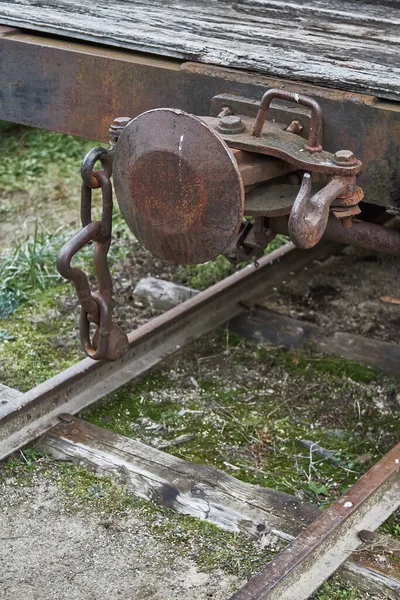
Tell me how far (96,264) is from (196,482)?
0.71 meters

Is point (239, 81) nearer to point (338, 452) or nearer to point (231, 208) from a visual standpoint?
point (231, 208)

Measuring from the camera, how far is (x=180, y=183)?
Result: 2457 millimetres

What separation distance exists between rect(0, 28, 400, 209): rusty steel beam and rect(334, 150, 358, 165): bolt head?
0.45ft

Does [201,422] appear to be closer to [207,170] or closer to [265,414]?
[265,414]

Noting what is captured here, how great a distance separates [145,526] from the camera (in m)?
2.91

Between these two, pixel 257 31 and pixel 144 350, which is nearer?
pixel 257 31

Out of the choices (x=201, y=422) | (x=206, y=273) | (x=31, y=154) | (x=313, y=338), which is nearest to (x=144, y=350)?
(x=201, y=422)

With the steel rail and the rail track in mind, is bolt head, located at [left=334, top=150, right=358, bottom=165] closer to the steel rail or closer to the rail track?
the rail track

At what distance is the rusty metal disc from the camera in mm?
2414

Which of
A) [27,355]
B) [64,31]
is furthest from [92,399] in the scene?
[64,31]

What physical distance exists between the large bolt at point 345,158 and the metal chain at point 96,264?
64cm

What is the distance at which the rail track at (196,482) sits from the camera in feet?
8.42

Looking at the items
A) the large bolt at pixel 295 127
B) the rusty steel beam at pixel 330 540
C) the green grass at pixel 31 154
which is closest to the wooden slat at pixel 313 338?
the rusty steel beam at pixel 330 540

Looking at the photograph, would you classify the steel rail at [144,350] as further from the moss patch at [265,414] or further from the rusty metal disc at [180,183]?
the rusty metal disc at [180,183]
